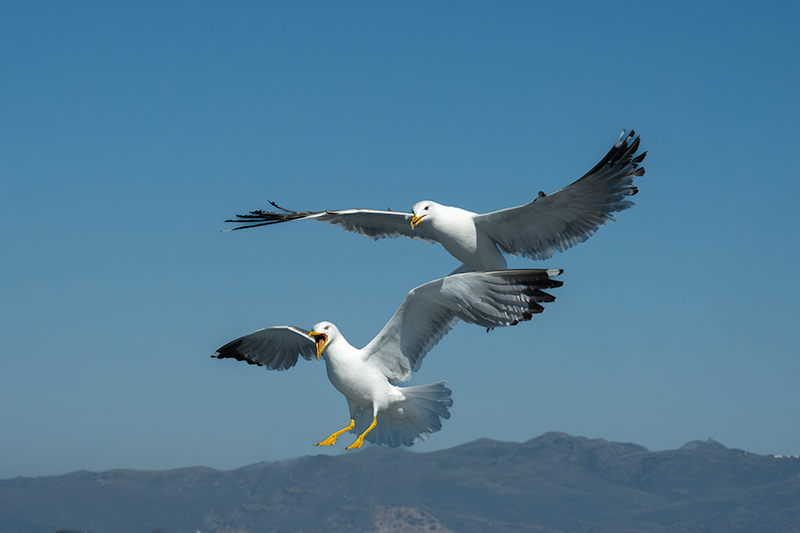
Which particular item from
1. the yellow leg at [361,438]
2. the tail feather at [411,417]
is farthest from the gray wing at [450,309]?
the yellow leg at [361,438]

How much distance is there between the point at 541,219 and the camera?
1129cm

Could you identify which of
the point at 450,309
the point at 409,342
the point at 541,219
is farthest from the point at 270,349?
the point at 541,219

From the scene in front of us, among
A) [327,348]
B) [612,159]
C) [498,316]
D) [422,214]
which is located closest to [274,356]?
[327,348]

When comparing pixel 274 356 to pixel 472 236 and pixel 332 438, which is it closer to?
pixel 332 438

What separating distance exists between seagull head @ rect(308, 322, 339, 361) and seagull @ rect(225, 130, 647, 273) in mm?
1855

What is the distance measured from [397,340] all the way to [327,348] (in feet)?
3.16

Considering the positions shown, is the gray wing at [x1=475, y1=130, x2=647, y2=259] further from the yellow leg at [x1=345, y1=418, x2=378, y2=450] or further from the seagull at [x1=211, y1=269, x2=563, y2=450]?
the yellow leg at [x1=345, y1=418, x2=378, y2=450]

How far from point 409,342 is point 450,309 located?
94cm

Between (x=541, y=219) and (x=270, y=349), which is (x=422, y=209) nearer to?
(x=541, y=219)

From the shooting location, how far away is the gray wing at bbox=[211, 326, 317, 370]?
1195cm

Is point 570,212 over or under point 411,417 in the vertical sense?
over

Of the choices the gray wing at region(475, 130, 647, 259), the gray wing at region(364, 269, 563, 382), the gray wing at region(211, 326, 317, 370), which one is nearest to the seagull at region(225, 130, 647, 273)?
the gray wing at region(475, 130, 647, 259)

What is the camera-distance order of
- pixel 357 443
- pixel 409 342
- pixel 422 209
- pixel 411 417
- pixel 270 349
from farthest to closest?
pixel 270 349 → pixel 422 209 → pixel 411 417 → pixel 409 342 → pixel 357 443

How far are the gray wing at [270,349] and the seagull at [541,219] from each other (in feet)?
8.76
